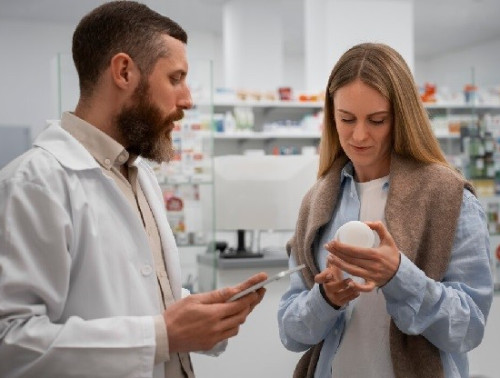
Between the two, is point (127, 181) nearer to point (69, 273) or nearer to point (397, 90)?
point (69, 273)

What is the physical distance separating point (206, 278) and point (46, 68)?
8224 millimetres

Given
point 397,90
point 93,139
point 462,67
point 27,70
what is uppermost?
point 462,67

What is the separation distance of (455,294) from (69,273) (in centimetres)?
91

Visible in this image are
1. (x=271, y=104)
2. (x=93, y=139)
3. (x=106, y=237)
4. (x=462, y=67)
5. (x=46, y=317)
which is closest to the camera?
(x=46, y=317)

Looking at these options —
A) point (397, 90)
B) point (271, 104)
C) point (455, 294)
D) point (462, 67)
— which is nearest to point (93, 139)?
point (397, 90)

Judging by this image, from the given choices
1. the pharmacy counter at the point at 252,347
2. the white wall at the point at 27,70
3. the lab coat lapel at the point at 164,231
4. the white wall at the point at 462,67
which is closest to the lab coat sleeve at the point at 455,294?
the lab coat lapel at the point at 164,231

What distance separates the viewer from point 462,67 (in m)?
13.1

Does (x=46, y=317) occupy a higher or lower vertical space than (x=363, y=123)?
lower

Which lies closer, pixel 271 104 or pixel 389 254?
pixel 389 254

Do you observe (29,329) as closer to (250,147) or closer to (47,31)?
(250,147)

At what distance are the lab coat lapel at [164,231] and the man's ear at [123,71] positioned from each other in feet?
0.98

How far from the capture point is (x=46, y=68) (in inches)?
413

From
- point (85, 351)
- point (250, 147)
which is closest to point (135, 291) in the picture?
point (85, 351)

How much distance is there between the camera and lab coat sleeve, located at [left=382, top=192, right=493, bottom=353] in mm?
1491
